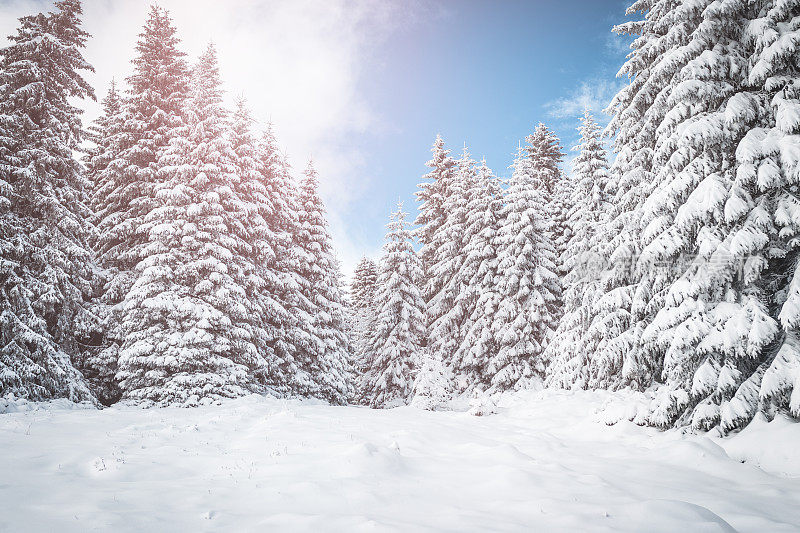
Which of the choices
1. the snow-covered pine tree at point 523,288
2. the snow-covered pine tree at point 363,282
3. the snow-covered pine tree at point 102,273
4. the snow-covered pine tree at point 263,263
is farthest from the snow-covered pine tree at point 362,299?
the snow-covered pine tree at point 102,273

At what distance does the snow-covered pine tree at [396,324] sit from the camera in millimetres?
24844

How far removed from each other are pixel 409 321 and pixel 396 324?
0.84 meters

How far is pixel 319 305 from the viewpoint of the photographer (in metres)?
23.7

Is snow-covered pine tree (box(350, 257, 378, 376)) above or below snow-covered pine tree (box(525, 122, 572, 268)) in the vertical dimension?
below

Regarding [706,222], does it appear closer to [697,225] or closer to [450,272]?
[697,225]

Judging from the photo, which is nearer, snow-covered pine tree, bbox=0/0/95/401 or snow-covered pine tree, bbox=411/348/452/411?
snow-covered pine tree, bbox=0/0/95/401

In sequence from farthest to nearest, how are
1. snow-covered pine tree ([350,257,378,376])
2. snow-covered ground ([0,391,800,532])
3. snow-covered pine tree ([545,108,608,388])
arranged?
snow-covered pine tree ([350,257,378,376]) → snow-covered pine tree ([545,108,608,388]) → snow-covered ground ([0,391,800,532])

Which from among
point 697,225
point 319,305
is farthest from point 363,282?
point 697,225

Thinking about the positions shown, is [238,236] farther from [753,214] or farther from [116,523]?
[753,214]

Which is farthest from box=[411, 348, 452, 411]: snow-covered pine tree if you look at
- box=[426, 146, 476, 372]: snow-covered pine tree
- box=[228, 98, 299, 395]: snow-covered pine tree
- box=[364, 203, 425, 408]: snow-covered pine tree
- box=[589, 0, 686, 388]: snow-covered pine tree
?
box=[589, 0, 686, 388]: snow-covered pine tree

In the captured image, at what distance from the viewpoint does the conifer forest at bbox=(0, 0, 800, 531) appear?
6250 mm

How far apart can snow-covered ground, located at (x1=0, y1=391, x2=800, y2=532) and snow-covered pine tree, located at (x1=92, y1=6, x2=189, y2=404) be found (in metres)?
7.52

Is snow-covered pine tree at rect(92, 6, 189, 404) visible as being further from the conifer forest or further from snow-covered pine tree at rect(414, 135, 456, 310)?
snow-covered pine tree at rect(414, 135, 456, 310)

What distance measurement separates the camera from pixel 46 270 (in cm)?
1373
